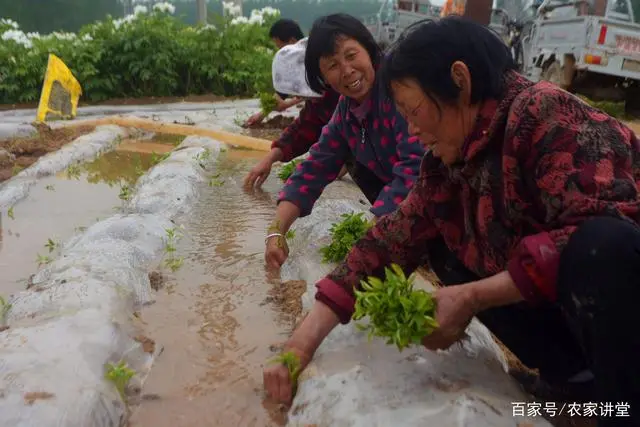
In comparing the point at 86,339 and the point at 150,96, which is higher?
the point at 86,339

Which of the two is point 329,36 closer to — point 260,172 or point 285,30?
point 260,172

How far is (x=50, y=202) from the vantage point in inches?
189

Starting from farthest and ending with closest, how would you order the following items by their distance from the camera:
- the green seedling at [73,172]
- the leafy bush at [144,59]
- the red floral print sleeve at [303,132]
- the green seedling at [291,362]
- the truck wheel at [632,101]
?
the leafy bush at [144,59]
the truck wheel at [632,101]
the green seedling at [73,172]
the red floral print sleeve at [303,132]
the green seedling at [291,362]

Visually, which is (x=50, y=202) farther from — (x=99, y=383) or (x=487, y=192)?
(x=487, y=192)

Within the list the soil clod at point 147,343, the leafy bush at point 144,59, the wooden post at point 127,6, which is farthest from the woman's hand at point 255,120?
the wooden post at point 127,6

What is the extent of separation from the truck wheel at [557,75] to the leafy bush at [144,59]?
5233mm

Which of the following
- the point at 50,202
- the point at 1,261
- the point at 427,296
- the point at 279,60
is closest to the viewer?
the point at 427,296

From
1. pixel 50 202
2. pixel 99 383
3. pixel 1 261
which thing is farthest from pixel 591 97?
pixel 99 383

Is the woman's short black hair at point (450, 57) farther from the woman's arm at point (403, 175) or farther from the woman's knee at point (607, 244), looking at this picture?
the woman's arm at point (403, 175)

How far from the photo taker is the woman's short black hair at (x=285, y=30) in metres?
6.19

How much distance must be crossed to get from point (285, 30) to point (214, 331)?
4.23m

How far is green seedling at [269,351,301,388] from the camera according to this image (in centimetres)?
198

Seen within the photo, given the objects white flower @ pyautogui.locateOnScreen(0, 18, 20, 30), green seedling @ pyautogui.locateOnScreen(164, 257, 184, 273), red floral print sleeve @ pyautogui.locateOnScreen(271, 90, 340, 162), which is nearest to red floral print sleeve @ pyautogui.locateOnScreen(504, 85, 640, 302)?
green seedling @ pyautogui.locateOnScreen(164, 257, 184, 273)

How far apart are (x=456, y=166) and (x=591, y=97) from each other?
1045cm
